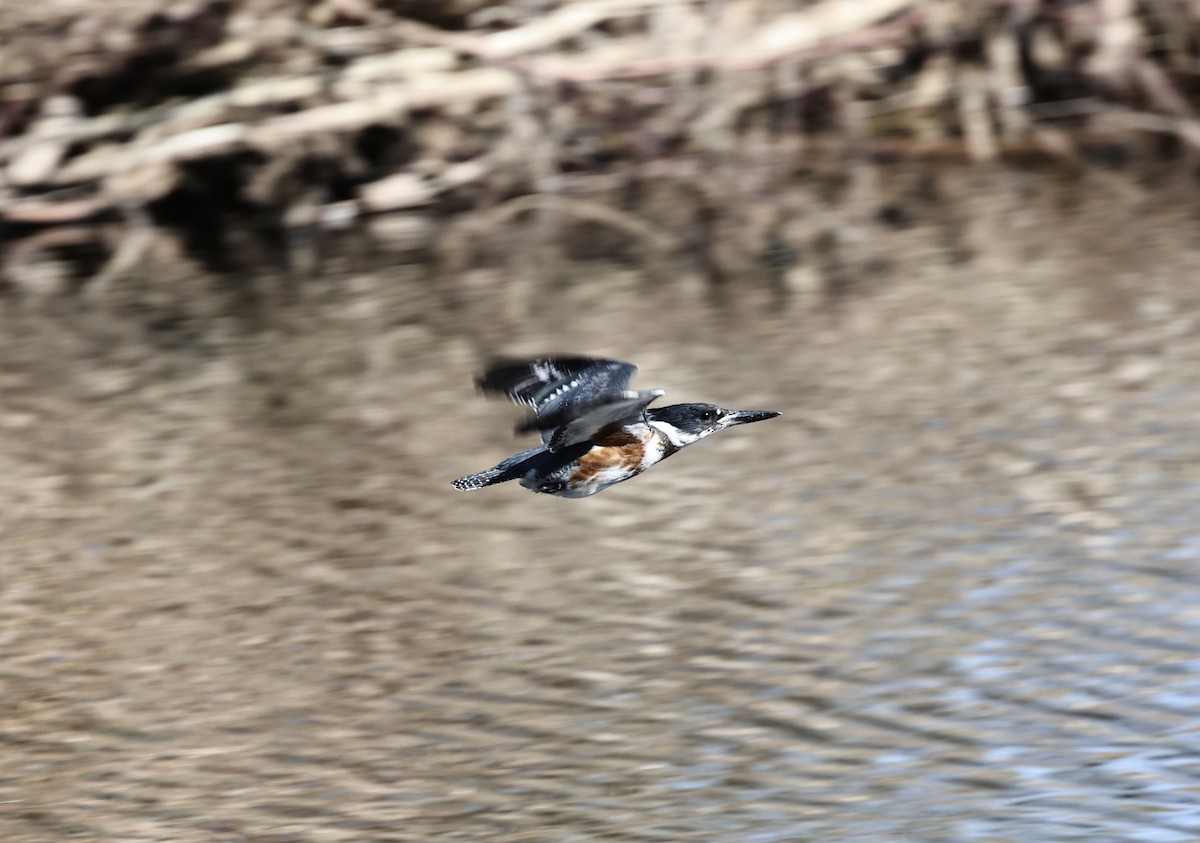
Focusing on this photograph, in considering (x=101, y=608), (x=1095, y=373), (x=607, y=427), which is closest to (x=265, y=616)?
(x=101, y=608)

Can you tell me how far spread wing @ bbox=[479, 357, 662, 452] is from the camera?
441cm

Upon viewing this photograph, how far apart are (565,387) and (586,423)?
127 mm

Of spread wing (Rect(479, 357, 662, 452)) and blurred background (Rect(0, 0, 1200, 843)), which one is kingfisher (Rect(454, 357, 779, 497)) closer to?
spread wing (Rect(479, 357, 662, 452))

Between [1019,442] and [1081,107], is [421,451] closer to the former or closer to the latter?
[1019,442]

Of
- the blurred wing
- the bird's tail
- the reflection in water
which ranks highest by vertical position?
the blurred wing

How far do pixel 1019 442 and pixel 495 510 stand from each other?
2172mm

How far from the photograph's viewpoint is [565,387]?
449 centimetres

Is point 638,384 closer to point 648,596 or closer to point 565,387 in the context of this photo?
point 648,596

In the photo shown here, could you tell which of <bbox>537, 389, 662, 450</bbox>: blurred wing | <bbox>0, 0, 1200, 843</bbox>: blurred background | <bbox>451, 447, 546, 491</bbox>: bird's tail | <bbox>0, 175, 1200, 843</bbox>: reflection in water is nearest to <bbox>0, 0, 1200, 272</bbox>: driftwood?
<bbox>0, 0, 1200, 843</bbox>: blurred background

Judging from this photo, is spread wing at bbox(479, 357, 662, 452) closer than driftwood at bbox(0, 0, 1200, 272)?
Yes

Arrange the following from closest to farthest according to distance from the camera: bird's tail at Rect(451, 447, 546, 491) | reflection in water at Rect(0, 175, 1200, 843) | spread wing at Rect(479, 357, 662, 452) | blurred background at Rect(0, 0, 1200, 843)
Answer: spread wing at Rect(479, 357, 662, 452), bird's tail at Rect(451, 447, 546, 491), reflection in water at Rect(0, 175, 1200, 843), blurred background at Rect(0, 0, 1200, 843)

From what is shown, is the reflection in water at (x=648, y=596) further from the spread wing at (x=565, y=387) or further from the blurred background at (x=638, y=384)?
the spread wing at (x=565, y=387)

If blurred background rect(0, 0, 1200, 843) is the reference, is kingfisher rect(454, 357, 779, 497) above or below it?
above

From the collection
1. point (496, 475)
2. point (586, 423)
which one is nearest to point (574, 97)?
point (496, 475)
